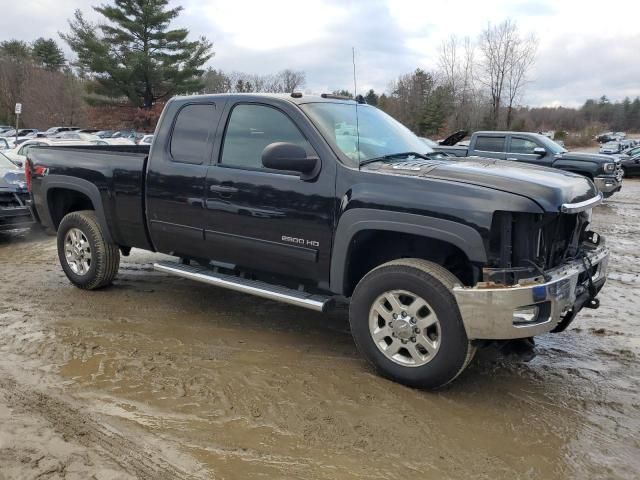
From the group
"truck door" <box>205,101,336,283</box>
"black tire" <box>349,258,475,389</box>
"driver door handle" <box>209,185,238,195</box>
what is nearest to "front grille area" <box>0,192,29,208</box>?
"truck door" <box>205,101,336,283</box>

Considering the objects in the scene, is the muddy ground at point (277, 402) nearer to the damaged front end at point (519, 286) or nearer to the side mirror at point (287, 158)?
the damaged front end at point (519, 286)

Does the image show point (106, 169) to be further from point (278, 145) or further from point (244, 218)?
point (278, 145)

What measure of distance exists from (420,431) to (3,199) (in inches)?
311

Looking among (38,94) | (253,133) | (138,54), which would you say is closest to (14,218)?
(253,133)

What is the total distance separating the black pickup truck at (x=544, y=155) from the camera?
1316 cm

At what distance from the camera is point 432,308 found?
11.3ft

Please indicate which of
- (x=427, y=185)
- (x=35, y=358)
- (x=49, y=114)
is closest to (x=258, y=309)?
(x=35, y=358)

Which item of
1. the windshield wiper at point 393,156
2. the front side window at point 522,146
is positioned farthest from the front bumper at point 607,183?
the windshield wiper at point 393,156

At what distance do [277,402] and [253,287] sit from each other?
110cm

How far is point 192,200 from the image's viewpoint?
15.1 ft

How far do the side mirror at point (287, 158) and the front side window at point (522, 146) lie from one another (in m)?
11.2

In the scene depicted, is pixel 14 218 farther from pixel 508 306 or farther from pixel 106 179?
pixel 508 306

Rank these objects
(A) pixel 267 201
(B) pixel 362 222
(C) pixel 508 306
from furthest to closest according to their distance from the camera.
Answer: (A) pixel 267 201, (B) pixel 362 222, (C) pixel 508 306

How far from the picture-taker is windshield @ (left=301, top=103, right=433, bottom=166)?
4105mm
